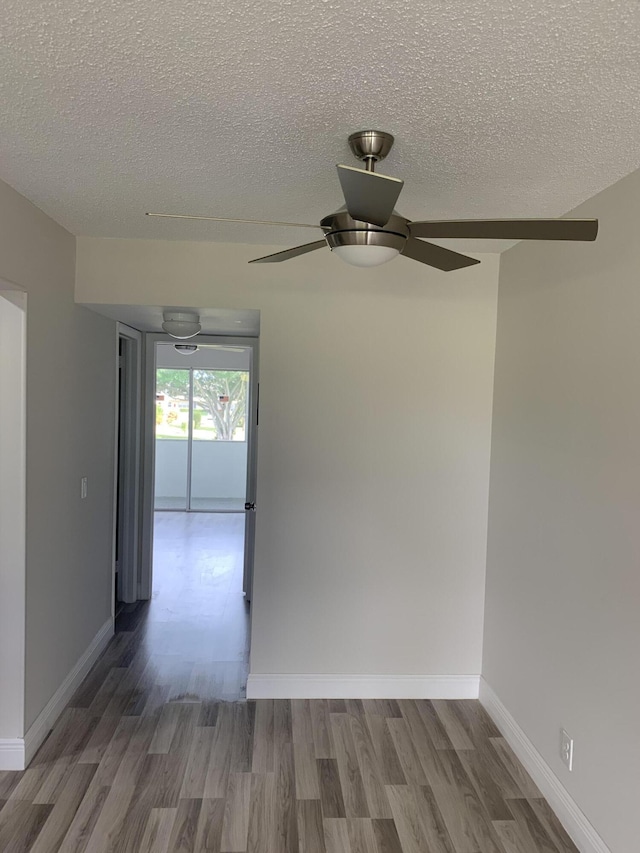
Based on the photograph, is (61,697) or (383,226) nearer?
(383,226)

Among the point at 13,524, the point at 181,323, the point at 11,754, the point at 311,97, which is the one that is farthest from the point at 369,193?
the point at 11,754

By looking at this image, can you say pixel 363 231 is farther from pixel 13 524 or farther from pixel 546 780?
pixel 546 780

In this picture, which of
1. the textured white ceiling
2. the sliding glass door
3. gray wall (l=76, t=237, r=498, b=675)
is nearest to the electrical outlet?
gray wall (l=76, t=237, r=498, b=675)

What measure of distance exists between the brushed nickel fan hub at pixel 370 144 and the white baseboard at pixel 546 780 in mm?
2397

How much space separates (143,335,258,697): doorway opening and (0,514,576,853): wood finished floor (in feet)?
1.31

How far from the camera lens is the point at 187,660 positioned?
3.56 metres

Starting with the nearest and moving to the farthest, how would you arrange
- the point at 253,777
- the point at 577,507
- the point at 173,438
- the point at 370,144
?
the point at 370,144 < the point at 577,507 < the point at 253,777 < the point at 173,438

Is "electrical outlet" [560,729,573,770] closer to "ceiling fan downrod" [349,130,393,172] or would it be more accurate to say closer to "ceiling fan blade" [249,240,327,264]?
"ceiling fan blade" [249,240,327,264]

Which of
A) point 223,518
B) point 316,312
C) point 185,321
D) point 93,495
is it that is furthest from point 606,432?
point 223,518

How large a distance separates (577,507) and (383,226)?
1378 mm

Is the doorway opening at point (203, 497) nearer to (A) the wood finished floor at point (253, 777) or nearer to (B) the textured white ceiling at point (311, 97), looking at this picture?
(A) the wood finished floor at point (253, 777)

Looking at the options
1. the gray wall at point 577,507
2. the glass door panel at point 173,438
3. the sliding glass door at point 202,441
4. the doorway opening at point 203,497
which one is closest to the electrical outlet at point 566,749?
the gray wall at point 577,507

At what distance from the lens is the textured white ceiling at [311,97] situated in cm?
119

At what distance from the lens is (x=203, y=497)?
8609mm
